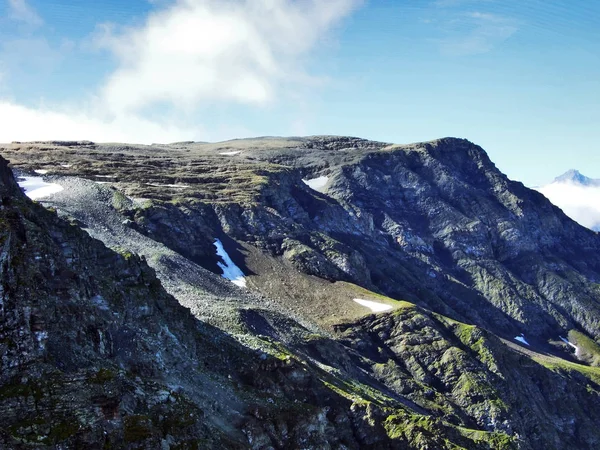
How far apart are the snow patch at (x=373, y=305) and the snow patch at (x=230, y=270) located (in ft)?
75.2

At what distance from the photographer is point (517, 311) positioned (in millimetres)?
186250

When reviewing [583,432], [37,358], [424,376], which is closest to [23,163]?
[424,376]

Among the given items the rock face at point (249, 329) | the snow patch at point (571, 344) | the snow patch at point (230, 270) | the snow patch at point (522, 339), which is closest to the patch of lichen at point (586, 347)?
the rock face at point (249, 329)

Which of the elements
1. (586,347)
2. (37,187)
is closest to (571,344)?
(586,347)

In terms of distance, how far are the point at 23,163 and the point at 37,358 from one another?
120 metres

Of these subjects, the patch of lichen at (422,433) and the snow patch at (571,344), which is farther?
the snow patch at (571,344)

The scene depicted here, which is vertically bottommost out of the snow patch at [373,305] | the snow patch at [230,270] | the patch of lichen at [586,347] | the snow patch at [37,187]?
the patch of lichen at [586,347]

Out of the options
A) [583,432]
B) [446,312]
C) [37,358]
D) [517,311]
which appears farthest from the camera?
[517,311]

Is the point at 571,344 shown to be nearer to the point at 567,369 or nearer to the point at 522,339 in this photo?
the point at 522,339

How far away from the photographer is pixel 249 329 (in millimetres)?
71062

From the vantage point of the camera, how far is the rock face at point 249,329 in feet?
93.1

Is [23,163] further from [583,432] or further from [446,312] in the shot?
[583,432]

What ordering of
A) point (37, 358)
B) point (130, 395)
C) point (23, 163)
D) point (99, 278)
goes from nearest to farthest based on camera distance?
point (37, 358) < point (130, 395) < point (99, 278) < point (23, 163)

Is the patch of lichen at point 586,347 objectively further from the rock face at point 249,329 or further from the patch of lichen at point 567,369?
the patch of lichen at point 567,369
